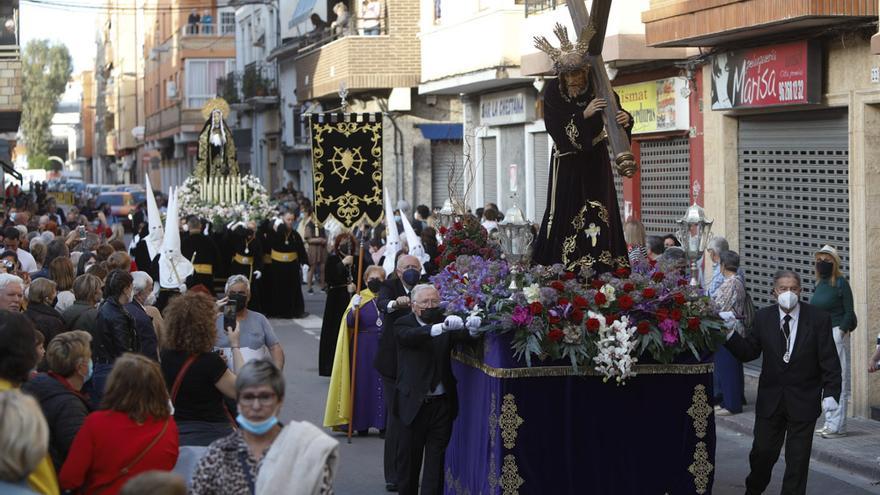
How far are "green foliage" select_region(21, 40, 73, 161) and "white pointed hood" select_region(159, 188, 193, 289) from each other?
106918 millimetres

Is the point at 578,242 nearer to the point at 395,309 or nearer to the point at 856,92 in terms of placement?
the point at 395,309

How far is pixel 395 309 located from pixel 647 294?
1852 mm

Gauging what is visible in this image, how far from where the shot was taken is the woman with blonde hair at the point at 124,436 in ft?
19.6

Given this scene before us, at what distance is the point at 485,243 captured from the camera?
1118cm

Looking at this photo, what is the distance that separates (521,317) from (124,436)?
134 inches

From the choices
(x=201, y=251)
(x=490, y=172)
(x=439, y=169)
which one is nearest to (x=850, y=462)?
(x=201, y=251)

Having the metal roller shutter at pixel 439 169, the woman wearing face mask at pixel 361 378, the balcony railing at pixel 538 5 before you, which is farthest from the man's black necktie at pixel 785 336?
the metal roller shutter at pixel 439 169

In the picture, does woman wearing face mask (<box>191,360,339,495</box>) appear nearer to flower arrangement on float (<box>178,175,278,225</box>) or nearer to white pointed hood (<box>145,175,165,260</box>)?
white pointed hood (<box>145,175,165,260</box>)

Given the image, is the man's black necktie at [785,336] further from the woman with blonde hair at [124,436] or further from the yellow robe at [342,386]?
the woman with blonde hair at [124,436]

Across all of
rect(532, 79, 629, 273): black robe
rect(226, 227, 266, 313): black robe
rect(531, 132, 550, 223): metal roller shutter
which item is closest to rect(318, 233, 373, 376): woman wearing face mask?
rect(532, 79, 629, 273): black robe

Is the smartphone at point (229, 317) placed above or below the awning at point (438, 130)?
below

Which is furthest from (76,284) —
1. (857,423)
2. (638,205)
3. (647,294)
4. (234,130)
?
(234,130)

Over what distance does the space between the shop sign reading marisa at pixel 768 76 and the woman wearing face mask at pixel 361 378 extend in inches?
199

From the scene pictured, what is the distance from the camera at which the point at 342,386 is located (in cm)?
1286
